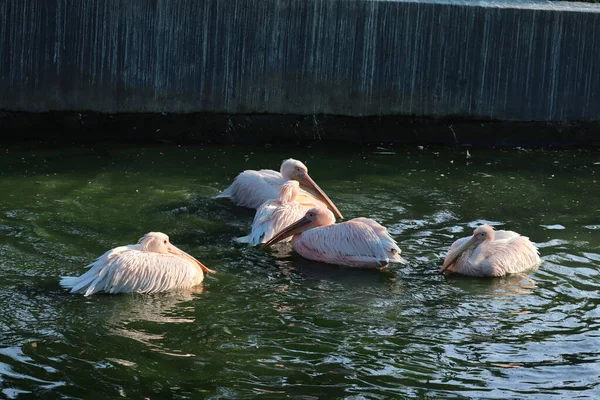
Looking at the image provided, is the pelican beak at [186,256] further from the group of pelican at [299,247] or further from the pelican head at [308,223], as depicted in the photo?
the pelican head at [308,223]

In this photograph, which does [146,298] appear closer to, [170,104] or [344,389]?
[344,389]

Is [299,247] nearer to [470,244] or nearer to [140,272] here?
[470,244]

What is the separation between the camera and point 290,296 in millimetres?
6125

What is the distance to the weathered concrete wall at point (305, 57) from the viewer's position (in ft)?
31.6

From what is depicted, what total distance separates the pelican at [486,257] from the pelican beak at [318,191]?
1320 millimetres

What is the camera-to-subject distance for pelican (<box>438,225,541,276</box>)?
666cm

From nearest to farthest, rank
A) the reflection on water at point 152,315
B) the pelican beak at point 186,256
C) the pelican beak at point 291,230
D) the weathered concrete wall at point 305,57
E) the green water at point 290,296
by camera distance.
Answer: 1. the green water at point 290,296
2. the reflection on water at point 152,315
3. the pelican beak at point 186,256
4. the pelican beak at point 291,230
5. the weathered concrete wall at point 305,57

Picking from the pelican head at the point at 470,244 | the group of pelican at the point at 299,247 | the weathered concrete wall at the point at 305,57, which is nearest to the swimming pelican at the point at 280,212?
the group of pelican at the point at 299,247

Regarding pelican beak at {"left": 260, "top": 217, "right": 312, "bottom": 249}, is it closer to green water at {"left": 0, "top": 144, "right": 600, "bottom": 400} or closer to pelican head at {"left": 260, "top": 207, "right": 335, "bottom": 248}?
pelican head at {"left": 260, "top": 207, "right": 335, "bottom": 248}

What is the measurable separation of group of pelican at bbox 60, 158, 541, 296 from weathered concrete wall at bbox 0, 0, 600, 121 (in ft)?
6.76

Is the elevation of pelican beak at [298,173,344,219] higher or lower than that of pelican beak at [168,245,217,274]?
higher

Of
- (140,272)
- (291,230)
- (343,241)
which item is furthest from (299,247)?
(140,272)

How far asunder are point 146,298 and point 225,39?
4.40m

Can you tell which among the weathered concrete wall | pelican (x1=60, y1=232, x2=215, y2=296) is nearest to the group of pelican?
pelican (x1=60, y1=232, x2=215, y2=296)
